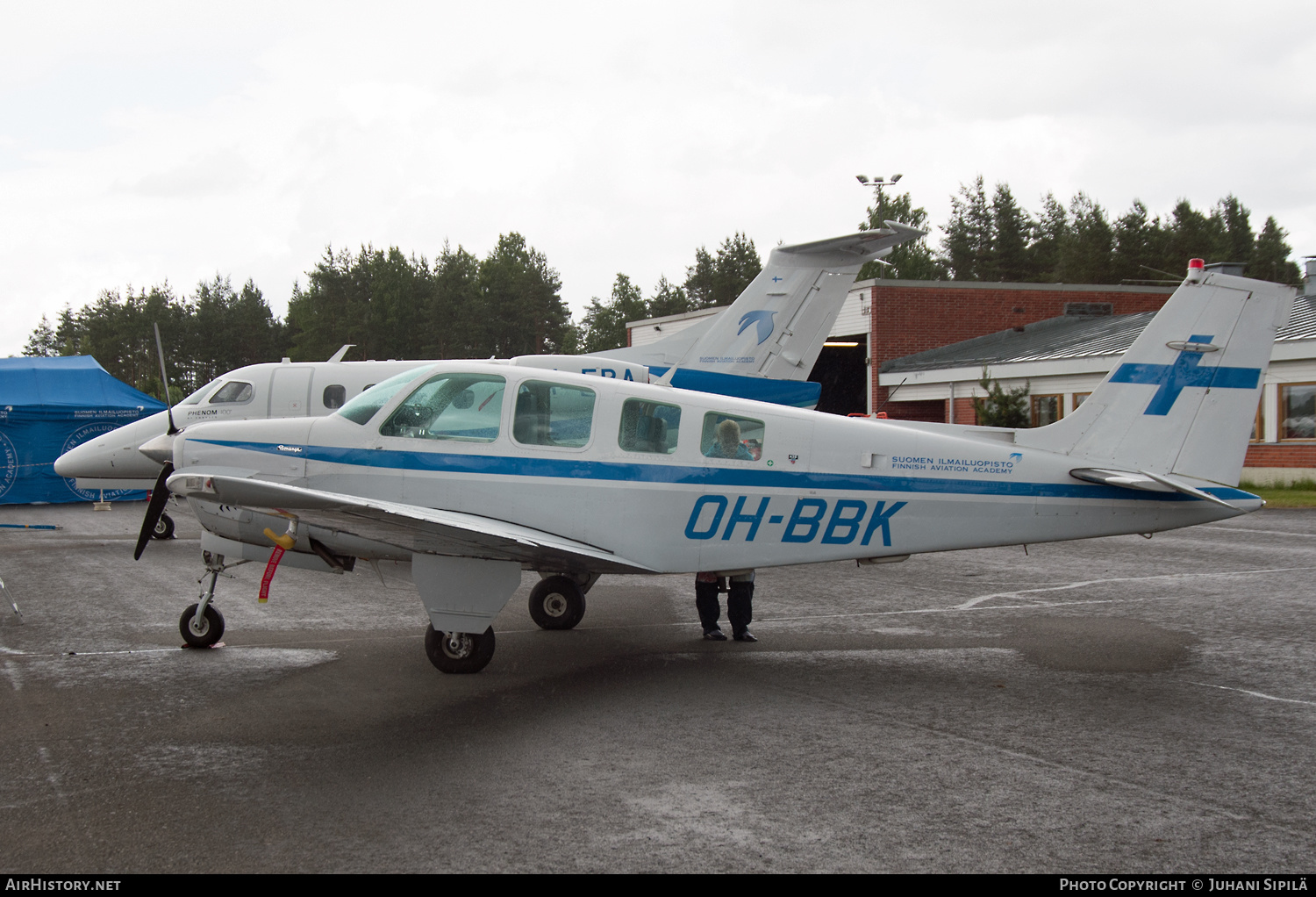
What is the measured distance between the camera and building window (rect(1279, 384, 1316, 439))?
22625 millimetres

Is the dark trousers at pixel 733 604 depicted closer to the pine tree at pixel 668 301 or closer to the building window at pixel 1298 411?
the building window at pixel 1298 411

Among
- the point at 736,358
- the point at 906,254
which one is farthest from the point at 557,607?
the point at 906,254

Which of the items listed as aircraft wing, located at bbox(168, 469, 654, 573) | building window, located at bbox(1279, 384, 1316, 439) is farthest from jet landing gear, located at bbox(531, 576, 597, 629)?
building window, located at bbox(1279, 384, 1316, 439)

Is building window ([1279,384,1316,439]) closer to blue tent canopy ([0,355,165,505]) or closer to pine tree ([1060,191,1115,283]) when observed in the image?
blue tent canopy ([0,355,165,505])

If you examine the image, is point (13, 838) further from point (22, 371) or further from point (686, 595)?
point (22, 371)

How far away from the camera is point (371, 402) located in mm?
7570

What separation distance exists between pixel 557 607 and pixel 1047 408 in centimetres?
2349

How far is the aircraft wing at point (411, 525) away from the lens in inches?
226

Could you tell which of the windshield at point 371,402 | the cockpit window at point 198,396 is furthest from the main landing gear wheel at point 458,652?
the cockpit window at point 198,396

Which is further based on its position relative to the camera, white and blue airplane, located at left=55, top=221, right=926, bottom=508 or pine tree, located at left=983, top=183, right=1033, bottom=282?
pine tree, located at left=983, top=183, right=1033, bottom=282

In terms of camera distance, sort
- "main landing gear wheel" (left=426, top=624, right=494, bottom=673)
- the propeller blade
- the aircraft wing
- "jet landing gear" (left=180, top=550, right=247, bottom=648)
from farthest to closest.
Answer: "jet landing gear" (left=180, top=550, right=247, bottom=648) → the propeller blade → "main landing gear wheel" (left=426, top=624, right=494, bottom=673) → the aircraft wing

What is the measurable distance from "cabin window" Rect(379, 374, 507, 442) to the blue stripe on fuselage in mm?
164
